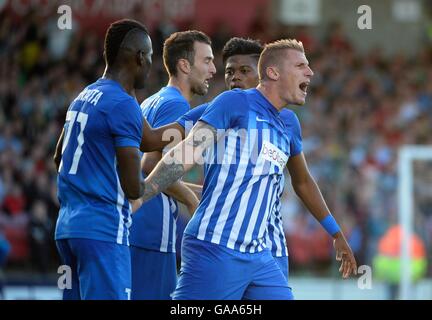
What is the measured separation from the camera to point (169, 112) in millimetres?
7395

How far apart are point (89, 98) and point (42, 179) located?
937 centimetres

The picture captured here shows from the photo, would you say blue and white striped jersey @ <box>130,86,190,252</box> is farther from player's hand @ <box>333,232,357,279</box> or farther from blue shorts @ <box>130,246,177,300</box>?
player's hand @ <box>333,232,357,279</box>

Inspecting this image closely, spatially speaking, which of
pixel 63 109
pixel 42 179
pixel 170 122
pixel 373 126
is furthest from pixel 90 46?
pixel 170 122

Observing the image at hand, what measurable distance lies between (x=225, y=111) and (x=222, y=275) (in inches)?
40.6

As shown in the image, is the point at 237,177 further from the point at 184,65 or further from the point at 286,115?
the point at 184,65

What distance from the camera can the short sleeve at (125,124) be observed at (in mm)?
6031

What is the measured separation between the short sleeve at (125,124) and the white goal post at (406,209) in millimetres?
10563

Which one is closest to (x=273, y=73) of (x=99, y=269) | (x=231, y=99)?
(x=231, y=99)

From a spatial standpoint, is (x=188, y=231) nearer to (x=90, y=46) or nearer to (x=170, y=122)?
(x=170, y=122)

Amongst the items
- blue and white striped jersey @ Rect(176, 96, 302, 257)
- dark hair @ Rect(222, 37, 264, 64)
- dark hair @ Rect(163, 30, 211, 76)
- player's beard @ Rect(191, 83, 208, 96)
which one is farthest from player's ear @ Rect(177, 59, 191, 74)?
blue and white striped jersey @ Rect(176, 96, 302, 257)

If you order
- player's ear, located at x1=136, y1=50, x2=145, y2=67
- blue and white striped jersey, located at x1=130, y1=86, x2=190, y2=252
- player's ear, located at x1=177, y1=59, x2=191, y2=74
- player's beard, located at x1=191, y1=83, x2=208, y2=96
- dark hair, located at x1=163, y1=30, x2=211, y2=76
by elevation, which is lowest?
blue and white striped jersey, located at x1=130, y1=86, x2=190, y2=252

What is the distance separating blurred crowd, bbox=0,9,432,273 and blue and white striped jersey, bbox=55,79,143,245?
868 centimetres

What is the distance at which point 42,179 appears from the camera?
1533cm

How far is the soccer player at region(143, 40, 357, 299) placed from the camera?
6344 mm
